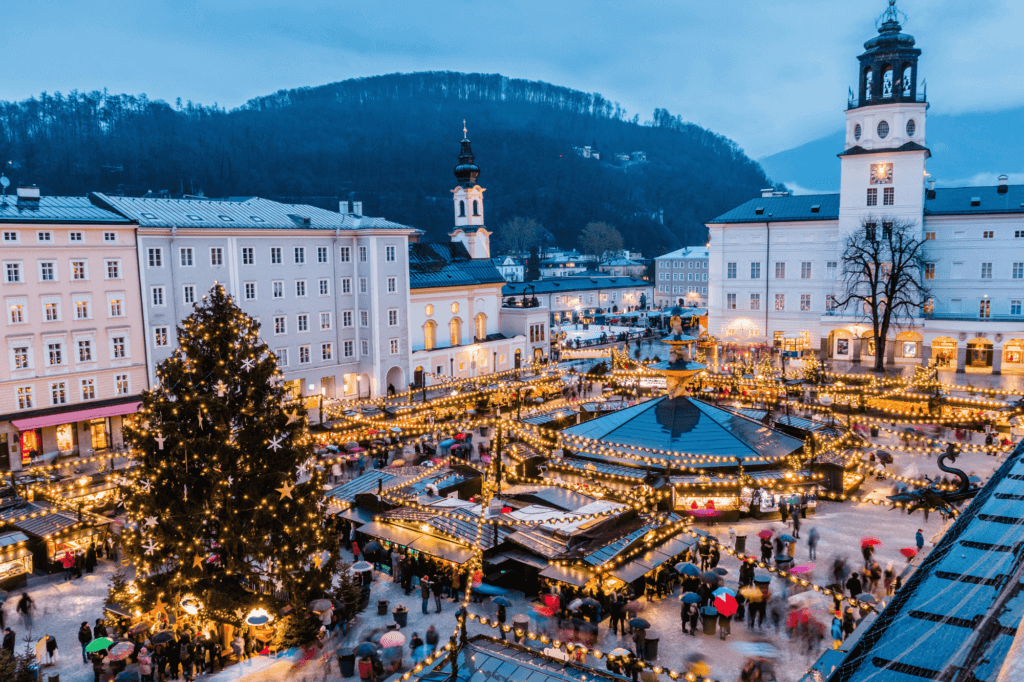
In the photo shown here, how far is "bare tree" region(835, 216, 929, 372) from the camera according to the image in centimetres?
5300

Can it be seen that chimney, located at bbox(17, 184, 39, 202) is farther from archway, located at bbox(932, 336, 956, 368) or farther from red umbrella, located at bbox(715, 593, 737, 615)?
archway, located at bbox(932, 336, 956, 368)

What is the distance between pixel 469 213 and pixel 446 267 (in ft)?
28.8

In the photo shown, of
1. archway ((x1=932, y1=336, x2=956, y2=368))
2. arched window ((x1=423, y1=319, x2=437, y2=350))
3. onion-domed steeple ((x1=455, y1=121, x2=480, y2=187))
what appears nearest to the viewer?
arched window ((x1=423, y1=319, x2=437, y2=350))

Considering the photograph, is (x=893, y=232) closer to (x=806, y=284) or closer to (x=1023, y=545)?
(x=806, y=284)

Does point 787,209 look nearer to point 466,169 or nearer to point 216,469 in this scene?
point 466,169

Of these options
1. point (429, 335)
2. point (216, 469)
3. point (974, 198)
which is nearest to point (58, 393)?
point (216, 469)

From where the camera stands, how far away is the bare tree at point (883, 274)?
5300cm

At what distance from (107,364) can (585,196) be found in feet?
453

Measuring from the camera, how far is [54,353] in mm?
34375

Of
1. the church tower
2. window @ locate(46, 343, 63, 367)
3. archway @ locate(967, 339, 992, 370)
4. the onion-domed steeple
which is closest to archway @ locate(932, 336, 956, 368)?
archway @ locate(967, 339, 992, 370)

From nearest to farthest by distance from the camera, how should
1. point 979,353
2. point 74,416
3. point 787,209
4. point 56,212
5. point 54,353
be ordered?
point 74,416
point 54,353
point 56,212
point 979,353
point 787,209

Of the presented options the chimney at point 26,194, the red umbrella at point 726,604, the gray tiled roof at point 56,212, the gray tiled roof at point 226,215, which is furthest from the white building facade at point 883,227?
the chimney at point 26,194

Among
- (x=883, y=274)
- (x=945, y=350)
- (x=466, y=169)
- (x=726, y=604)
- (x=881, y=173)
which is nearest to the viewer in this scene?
(x=726, y=604)

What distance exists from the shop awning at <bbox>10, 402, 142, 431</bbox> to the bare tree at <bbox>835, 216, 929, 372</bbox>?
46472 mm
